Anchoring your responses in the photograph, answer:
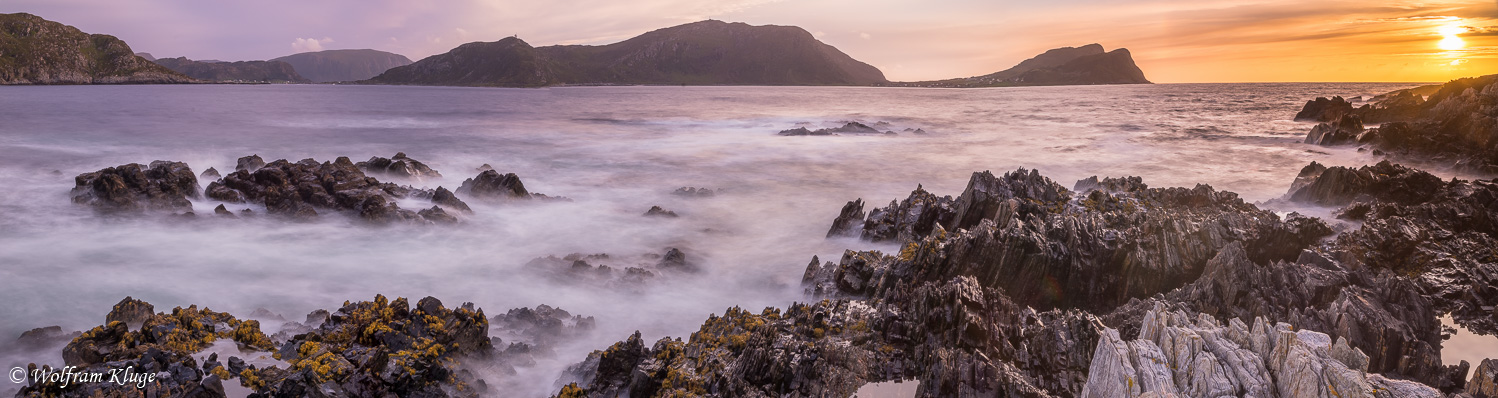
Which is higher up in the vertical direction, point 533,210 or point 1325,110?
point 1325,110

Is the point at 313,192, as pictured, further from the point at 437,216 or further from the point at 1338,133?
the point at 1338,133

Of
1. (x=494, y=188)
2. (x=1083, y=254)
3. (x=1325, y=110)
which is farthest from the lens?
(x=1325, y=110)

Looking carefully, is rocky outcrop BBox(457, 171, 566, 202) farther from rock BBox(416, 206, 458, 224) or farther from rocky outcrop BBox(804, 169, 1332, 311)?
rocky outcrop BBox(804, 169, 1332, 311)

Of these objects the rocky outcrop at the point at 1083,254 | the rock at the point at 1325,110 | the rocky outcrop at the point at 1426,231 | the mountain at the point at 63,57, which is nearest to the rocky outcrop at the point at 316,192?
the rocky outcrop at the point at 1083,254

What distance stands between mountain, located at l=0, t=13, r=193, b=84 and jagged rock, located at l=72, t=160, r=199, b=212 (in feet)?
569

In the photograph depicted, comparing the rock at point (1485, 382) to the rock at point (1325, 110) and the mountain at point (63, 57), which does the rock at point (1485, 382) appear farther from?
the mountain at point (63, 57)

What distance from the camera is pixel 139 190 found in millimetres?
19656

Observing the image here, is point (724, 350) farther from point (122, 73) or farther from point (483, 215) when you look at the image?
point (122, 73)

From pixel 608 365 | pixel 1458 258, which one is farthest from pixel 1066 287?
pixel 608 365

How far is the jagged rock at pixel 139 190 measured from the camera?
19.1 m

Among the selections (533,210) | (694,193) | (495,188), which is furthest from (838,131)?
(533,210)

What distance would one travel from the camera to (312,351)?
29.6 ft

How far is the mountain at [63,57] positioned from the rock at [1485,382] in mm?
202807

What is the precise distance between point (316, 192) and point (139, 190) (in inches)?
193
